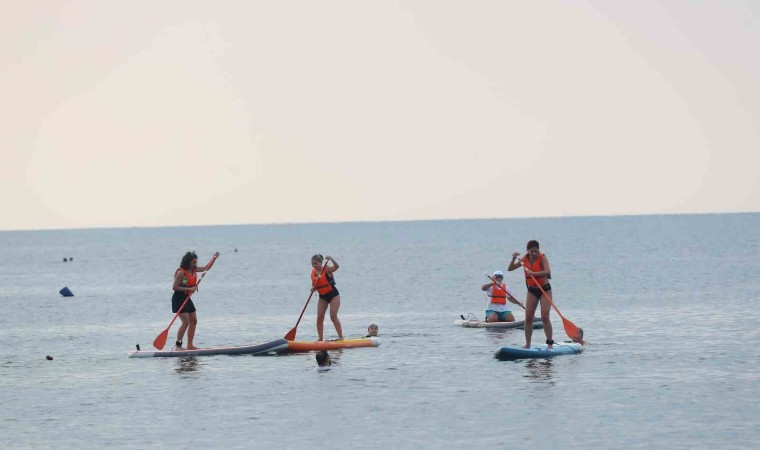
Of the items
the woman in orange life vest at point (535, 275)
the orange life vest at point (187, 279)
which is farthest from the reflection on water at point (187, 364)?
the woman in orange life vest at point (535, 275)

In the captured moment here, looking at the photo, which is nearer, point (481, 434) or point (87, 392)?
point (481, 434)

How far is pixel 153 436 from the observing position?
762 inches

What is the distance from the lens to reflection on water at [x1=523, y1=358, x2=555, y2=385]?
77.4 ft

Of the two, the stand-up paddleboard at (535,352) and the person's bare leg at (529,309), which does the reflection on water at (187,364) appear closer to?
the stand-up paddleboard at (535,352)

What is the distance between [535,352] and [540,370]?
136 cm

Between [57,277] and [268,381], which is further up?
[57,277]

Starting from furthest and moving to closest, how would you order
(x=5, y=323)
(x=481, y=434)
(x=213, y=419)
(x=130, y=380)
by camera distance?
(x=5, y=323)
(x=130, y=380)
(x=213, y=419)
(x=481, y=434)

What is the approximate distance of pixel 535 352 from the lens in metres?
25.9

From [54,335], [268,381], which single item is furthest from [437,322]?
[268,381]

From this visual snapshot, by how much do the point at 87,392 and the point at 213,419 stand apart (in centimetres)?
441

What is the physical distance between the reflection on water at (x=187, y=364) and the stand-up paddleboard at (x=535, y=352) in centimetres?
607

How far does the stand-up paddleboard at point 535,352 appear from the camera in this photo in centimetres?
2589

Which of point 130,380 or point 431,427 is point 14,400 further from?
point 431,427

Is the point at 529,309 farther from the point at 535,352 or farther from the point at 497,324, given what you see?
the point at 497,324
